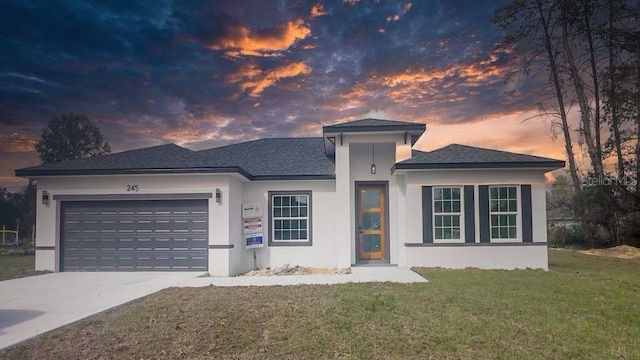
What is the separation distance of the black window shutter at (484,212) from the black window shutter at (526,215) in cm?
95

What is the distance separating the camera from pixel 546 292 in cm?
852

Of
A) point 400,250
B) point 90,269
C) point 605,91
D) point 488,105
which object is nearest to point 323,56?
point 488,105

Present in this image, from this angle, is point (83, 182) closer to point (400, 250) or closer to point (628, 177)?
point (400, 250)

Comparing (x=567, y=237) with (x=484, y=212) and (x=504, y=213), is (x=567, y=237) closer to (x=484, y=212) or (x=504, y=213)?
(x=504, y=213)

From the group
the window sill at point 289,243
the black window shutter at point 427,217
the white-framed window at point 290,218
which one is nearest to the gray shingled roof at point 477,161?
the black window shutter at point 427,217

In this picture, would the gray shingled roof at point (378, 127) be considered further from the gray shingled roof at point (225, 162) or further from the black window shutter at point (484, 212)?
the black window shutter at point (484, 212)

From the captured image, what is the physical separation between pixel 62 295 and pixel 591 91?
24.7 m

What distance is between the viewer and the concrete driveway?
649 cm

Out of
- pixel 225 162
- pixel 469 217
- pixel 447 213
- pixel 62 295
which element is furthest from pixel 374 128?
pixel 62 295

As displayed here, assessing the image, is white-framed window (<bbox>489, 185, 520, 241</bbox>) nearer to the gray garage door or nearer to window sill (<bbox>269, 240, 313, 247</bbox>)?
window sill (<bbox>269, 240, 313, 247</bbox>)

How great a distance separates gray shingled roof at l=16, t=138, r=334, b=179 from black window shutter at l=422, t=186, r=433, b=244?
9.27ft

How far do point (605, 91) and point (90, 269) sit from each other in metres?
23.7

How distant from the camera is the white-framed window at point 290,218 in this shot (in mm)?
13359

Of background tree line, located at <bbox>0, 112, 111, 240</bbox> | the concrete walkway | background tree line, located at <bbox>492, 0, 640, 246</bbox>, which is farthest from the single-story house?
background tree line, located at <bbox>0, 112, 111, 240</bbox>
